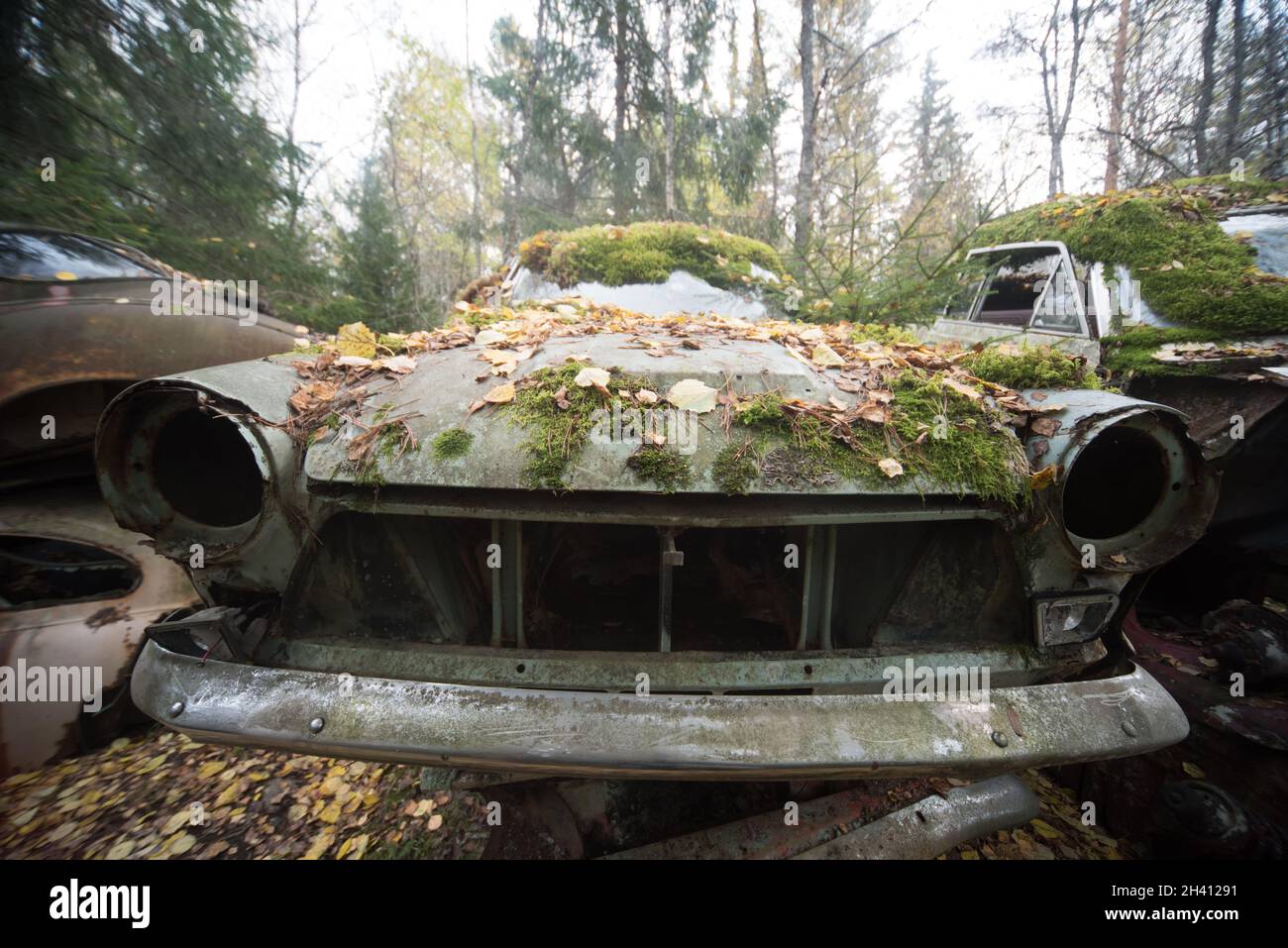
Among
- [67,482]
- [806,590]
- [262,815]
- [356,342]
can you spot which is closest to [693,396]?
[806,590]

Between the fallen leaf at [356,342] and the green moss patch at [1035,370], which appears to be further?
the fallen leaf at [356,342]

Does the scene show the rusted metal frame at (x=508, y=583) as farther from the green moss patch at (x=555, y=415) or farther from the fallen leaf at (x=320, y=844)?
the fallen leaf at (x=320, y=844)

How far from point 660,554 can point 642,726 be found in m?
0.46

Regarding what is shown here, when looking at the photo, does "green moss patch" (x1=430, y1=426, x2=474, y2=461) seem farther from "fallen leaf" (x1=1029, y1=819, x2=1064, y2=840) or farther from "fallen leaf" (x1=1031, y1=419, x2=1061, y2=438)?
"fallen leaf" (x1=1029, y1=819, x2=1064, y2=840)

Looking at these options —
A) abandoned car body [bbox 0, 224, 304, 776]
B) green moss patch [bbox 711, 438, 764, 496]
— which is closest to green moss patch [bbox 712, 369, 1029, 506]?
green moss patch [bbox 711, 438, 764, 496]

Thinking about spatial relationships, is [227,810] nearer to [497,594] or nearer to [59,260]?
[497,594]

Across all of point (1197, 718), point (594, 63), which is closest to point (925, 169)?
point (594, 63)

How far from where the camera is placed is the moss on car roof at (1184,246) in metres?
2.90

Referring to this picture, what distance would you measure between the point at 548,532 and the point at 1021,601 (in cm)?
147

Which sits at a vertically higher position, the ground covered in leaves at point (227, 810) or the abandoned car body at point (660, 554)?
the abandoned car body at point (660, 554)

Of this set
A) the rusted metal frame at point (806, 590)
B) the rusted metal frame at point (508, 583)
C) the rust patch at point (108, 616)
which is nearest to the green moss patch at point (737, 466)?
the rusted metal frame at point (806, 590)

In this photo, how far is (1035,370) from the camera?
62.2 inches

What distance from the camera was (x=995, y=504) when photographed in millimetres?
1321

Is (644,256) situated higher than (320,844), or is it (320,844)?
(644,256)
